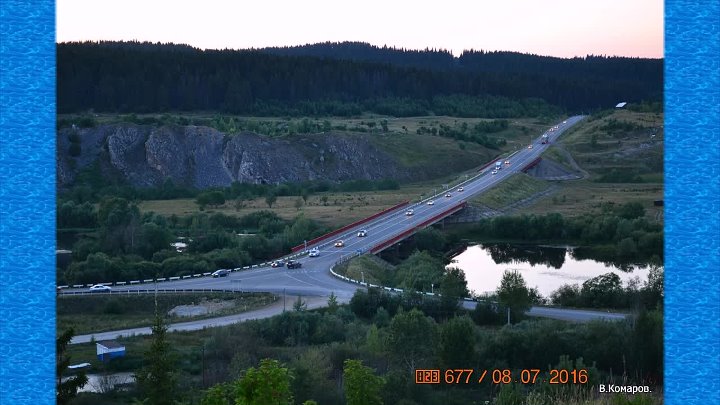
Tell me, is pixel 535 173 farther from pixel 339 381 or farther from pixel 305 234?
pixel 339 381

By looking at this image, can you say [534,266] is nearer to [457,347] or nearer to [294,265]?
[294,265]

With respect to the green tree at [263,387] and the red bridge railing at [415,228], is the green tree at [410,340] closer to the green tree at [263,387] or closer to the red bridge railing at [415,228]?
the green tree at [263,387]

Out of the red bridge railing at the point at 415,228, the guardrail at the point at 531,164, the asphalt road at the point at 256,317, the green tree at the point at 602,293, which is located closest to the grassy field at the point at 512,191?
the guardrail at the point at 531,164

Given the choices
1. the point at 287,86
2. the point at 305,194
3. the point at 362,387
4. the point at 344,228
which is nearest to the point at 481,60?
the point at 287,86

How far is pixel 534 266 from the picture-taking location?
129ft

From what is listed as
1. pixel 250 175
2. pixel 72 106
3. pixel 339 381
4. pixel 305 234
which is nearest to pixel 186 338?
pixel 339 381

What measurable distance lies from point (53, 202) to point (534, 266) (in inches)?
1217

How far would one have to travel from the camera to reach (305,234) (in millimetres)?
42656

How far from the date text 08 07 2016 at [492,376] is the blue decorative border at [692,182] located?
6.21 meters

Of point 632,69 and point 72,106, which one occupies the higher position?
point 632,69

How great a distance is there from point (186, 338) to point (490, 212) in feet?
105

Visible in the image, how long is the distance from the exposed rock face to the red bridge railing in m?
20.2

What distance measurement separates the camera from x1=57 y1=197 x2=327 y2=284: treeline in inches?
1372

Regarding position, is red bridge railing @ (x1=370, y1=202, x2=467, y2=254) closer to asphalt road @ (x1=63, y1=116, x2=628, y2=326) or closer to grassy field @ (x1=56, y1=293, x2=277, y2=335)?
asphalt road @ (x1=63, y1=116, x2=628, y2=326)
